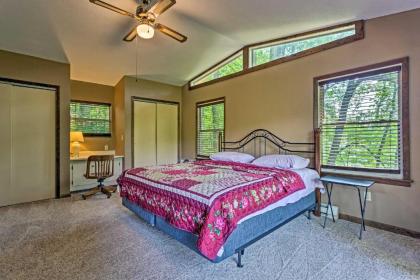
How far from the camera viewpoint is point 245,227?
2.03m

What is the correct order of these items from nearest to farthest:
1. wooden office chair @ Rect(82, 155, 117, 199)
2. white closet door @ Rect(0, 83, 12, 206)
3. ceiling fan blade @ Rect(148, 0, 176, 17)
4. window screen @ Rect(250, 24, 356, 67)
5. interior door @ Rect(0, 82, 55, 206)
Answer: ceiling fan blade @ Rect(148, 0, 176, 17)
window screen @ Rect(250, 24, 356, 67)
white closet door @ Rect(0, 83, 12, 206)
interior door @ Rect(0, 82, 55, 206)
wooden office chair @ Rect(82, 155, 117, 199)

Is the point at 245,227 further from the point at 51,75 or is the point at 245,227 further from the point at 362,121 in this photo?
the point at 51,75

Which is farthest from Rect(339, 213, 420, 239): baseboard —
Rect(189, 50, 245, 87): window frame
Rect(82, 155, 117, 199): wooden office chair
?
Rect(82, 155, 117, 199): wooden office chair

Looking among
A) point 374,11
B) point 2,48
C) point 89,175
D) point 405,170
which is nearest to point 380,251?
point 405,170

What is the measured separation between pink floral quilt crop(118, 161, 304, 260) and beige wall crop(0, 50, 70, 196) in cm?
226

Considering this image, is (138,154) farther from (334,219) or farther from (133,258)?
(334,219)

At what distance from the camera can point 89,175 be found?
4234 mm

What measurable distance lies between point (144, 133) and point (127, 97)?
955 mm

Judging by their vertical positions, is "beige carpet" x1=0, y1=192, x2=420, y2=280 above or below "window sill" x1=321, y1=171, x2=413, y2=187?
below

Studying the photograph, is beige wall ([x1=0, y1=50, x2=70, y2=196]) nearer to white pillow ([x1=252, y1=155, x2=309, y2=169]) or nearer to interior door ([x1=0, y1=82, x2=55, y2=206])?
interior door ([x1=0, y1=82, x2=55, y2=206])

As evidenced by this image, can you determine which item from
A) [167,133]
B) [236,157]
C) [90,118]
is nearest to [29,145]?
[90,118]

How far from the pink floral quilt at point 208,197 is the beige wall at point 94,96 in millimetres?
3139

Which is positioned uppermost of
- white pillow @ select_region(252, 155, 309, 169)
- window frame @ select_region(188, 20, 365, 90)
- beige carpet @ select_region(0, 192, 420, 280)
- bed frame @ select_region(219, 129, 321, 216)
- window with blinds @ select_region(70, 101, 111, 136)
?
window frame @ select_region(188, 20, 365, 90)

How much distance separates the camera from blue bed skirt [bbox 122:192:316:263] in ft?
6.31
